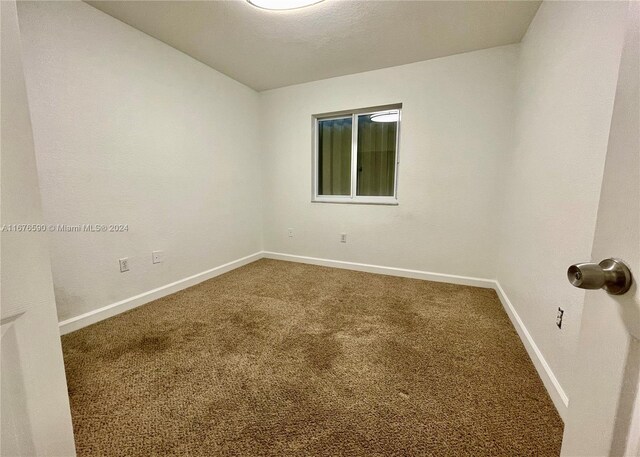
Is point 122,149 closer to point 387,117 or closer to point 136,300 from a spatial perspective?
point 136,300

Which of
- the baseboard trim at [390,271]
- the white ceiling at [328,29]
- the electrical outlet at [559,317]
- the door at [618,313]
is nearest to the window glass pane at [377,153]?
the white ceiling at [328,29]

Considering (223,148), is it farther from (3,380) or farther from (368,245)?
(3,380)

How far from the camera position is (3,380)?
0.50m

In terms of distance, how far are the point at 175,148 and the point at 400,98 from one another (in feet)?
7.71

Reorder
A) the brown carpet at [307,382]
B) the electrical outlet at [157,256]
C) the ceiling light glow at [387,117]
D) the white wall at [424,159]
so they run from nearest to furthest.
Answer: the brown carpet at [307,382]
the electrical outlet at [157,256]
the white wall at [424,159]
the ceiling light glow at [387,117]

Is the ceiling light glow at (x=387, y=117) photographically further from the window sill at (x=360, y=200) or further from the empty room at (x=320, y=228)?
the window sill at (x=360, y=200)

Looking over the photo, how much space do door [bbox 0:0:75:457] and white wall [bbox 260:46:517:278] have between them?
2902 mm

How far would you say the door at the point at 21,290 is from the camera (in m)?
0.50

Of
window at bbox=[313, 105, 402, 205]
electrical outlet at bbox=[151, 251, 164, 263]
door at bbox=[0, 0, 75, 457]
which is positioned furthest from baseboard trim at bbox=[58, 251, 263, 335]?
door at bbox=[0, 0, 75, 457]

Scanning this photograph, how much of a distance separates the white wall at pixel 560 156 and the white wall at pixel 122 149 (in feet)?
9.43

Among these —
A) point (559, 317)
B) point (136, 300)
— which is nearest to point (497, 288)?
point (559, 317)

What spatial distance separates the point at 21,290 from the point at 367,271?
9.99 ft

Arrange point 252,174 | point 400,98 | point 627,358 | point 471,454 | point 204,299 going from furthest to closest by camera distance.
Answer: point 252,174 < point 400,98 < point 204,299 < point 471,454 < point 627,358

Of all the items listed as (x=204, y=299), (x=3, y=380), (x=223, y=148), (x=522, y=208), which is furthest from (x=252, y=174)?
(x=3, y=380)
